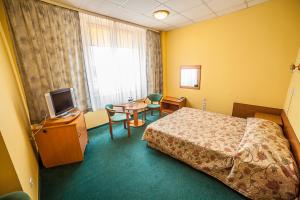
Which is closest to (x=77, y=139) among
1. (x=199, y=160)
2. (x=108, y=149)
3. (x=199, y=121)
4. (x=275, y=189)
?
(x=108, y=149)

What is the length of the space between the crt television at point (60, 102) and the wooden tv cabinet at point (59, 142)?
16 cm

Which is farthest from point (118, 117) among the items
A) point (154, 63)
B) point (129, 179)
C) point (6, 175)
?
point (154, 63)

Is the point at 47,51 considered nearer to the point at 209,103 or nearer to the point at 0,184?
the point at 0,184

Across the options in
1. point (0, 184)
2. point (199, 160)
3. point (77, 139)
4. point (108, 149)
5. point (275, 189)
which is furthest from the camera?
point (108, 149)

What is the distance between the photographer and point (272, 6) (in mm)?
2395

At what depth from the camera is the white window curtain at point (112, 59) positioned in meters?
2.82

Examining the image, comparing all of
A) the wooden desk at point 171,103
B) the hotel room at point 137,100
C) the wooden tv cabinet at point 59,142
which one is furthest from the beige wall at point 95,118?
the wooden desk at point 171,103

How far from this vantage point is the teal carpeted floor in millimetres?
1573

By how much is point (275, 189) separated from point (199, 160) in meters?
0.78

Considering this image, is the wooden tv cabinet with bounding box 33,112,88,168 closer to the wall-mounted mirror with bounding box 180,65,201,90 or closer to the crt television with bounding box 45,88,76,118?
the crt television with bounding box 45,88,76,118

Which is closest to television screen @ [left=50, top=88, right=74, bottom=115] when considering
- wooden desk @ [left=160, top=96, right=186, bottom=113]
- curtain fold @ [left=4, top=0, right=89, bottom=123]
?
curtain fold @ [left=4, top=0, right=89, bottom=123]

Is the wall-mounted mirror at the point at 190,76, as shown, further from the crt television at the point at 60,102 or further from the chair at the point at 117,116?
the crt television at the point at 60,102

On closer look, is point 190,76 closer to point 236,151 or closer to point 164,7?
point 164,7

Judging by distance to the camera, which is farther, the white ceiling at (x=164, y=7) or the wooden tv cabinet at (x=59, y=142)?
the white ceiling at (x=164, y=7)
